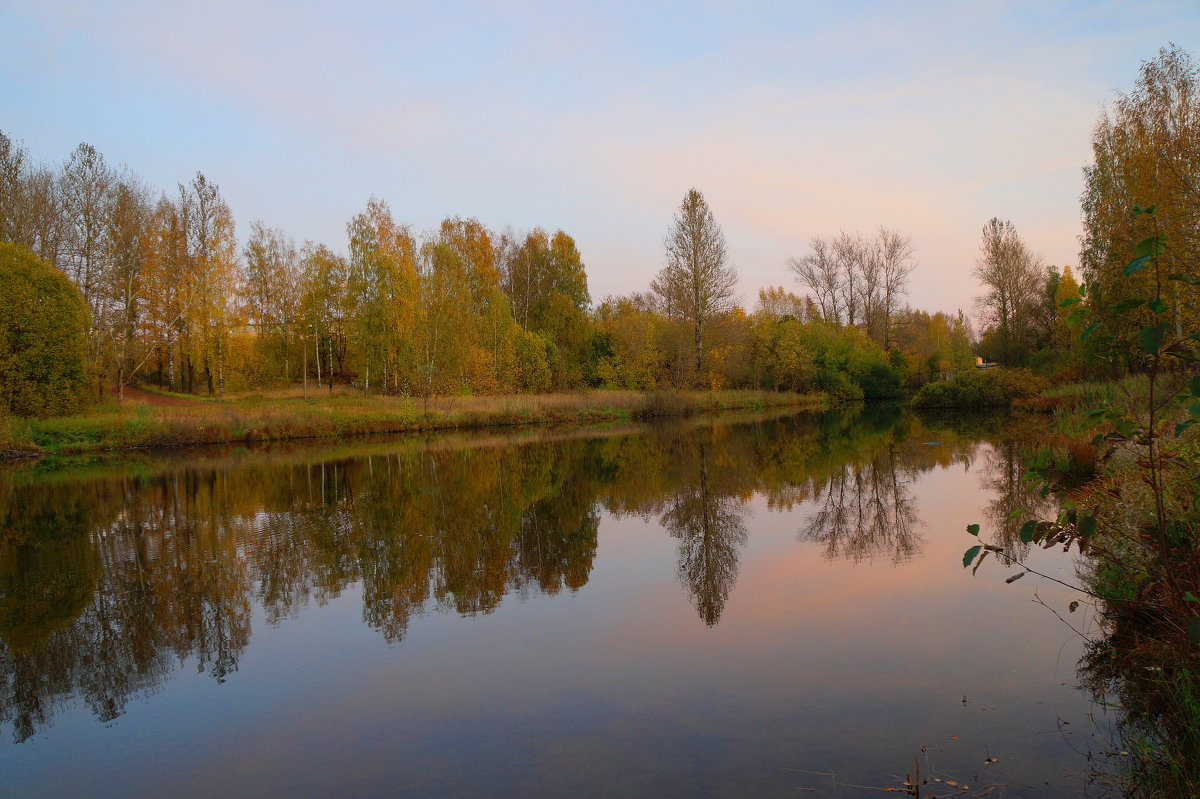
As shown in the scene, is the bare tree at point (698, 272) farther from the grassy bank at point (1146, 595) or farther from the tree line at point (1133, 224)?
Result: the grassy bank at point (1146, 595)

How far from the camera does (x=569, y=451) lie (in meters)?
21.1

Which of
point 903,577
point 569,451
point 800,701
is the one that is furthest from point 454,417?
point 800,701

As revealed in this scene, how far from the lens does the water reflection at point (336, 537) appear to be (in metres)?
6.08

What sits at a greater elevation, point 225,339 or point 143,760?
point 225,339

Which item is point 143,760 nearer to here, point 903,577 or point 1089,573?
point 903,577

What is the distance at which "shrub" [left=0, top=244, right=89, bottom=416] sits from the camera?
2264cm

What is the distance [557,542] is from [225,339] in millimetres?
30178

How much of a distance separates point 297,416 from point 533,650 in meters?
24.2

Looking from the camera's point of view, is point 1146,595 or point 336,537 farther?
point 336,537

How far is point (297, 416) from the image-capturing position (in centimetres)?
2706

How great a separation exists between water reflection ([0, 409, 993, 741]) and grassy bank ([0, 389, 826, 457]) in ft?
16.2

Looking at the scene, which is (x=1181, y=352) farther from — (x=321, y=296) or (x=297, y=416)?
(x=321, y=296)

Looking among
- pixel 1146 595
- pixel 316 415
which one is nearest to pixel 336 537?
pixel 1146 595

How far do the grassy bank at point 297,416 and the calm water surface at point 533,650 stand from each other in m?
13.5
